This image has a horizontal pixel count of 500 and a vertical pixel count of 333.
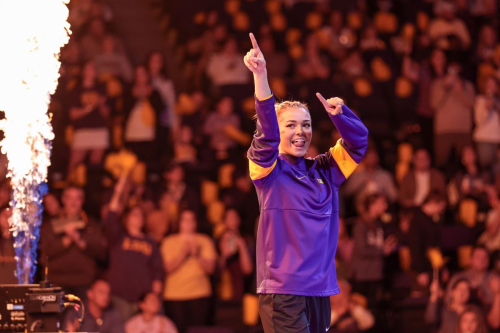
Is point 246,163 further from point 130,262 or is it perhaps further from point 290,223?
point 290,223

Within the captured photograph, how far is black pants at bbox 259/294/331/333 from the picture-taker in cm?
439

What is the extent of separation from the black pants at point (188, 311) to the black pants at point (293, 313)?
4676 millimetres

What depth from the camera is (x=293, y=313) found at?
441 cm

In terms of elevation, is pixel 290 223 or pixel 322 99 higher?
pixel 322 99

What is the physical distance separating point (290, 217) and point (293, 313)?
53cm

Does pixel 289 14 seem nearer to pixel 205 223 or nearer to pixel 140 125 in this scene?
pixel 140 125

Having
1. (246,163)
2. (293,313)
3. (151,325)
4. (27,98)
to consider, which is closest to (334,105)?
(293,313)

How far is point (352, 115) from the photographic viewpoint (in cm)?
484

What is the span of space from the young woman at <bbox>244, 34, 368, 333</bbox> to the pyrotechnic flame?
2016mm

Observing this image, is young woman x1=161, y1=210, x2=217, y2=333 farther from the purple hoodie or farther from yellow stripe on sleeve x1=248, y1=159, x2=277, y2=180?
yellow stripe on sleeve x1=248, y1=159, x2=277, y2=180

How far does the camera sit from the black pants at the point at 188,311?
29.8 ft

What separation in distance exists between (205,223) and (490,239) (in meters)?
3.68

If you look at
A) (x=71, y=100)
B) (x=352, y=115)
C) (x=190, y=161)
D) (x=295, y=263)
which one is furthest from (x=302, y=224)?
(x=71, y=100)

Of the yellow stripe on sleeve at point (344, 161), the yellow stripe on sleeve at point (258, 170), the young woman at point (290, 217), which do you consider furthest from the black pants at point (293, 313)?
the yellow stripe on sleeve at point (344, 161)
